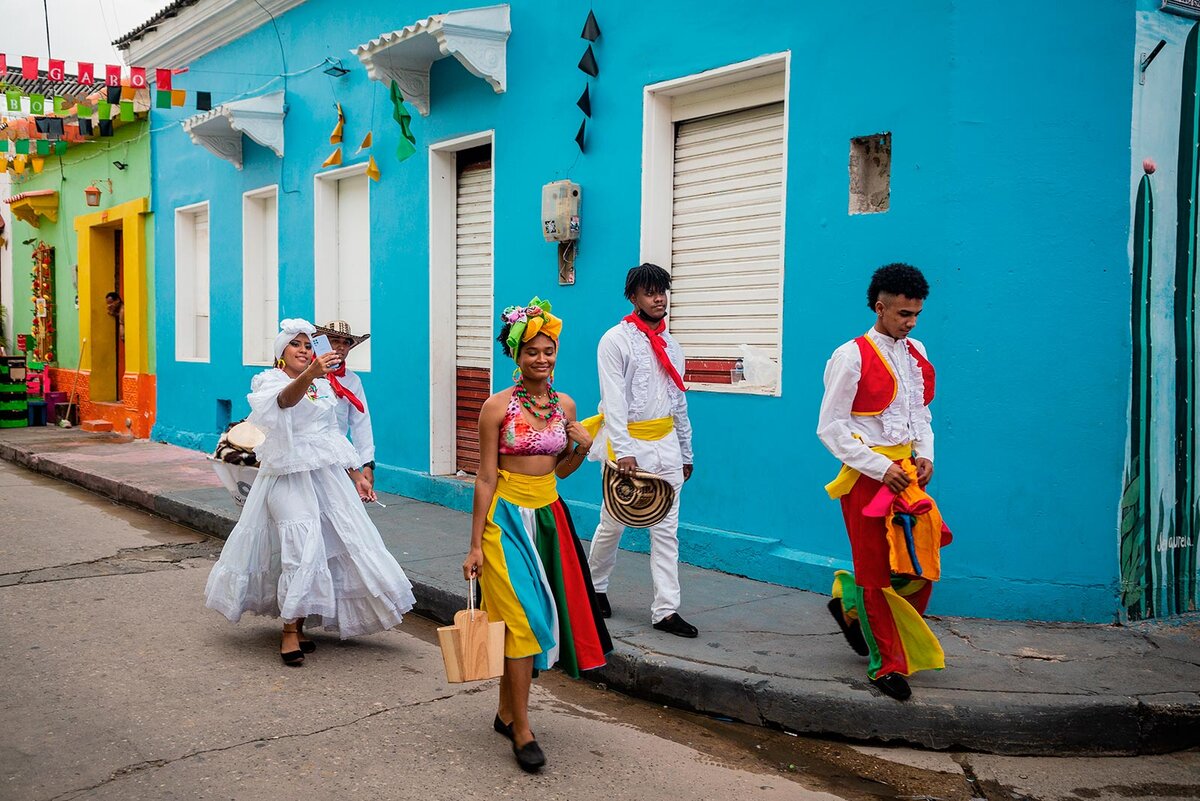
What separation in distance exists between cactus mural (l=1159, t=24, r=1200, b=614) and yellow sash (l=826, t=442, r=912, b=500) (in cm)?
228

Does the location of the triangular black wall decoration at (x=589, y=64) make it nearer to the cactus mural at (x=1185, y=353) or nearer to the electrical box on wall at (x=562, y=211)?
the electrical box on wall at (x=562, y=211)

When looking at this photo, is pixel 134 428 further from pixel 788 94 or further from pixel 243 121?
pixel 788 94

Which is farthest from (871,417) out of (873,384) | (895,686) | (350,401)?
(350,401)

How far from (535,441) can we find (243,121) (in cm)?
921

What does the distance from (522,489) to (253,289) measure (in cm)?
1000

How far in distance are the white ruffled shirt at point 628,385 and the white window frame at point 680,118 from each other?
→ 4.45ft

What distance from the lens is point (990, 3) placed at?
571cm

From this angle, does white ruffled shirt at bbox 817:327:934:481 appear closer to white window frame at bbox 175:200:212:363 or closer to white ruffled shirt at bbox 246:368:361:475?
white ruffled shirt at bbox 246:368:361:475

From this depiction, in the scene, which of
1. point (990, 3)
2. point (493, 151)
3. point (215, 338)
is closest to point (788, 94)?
point (990, 3)

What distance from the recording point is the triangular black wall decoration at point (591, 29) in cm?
780

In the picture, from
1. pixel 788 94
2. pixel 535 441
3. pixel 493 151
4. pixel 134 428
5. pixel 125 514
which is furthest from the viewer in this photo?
pixel 134 428

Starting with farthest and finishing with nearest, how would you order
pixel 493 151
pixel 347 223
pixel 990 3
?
pixel 347 223, pixel 493 151, pixel 990 3

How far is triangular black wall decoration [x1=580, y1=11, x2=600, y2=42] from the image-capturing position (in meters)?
7.80

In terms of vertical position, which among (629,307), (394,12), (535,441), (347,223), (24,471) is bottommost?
(24,471)
